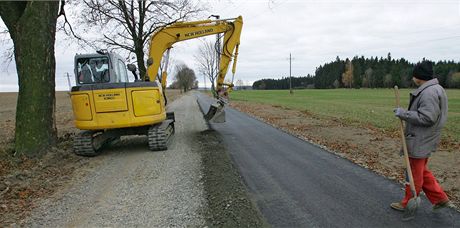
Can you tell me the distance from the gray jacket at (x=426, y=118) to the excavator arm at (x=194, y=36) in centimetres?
878

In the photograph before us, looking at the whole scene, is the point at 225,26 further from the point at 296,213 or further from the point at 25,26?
the point at 296,213

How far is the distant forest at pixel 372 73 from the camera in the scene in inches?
3539

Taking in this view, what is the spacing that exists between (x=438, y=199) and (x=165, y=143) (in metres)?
6.78

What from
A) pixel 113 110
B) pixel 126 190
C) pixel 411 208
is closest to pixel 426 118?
pixel 411 208

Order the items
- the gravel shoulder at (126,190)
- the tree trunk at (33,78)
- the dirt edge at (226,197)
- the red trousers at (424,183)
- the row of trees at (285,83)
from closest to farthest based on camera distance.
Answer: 1. the dirt edge at (226,197)
2. the red trousers at (424,183)
3. the gravel shoulder at (126,190)
4. the tree trunk at (33,78)
5. the row of trees at (285,83)

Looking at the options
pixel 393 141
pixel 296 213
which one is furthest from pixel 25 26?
pixel 393 141

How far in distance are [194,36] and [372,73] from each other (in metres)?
106

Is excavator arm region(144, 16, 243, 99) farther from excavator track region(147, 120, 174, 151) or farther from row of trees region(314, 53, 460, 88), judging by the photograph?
row of trees region(314, 53, 460, 88)

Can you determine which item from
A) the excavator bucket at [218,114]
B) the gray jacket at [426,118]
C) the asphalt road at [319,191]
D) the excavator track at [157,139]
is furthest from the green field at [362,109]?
the excavator track at [157,139]

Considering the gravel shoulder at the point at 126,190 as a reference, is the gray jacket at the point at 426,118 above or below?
above

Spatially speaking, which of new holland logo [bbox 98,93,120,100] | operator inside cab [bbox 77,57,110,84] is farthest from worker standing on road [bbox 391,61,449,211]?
operator inside cab [bbox 77,57,110,84]

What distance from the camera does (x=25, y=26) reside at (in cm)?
855

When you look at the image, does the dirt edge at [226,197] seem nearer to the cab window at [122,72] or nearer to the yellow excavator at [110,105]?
the yellow excavator at [110,105]

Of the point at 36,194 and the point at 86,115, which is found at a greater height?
the point at 86,115
